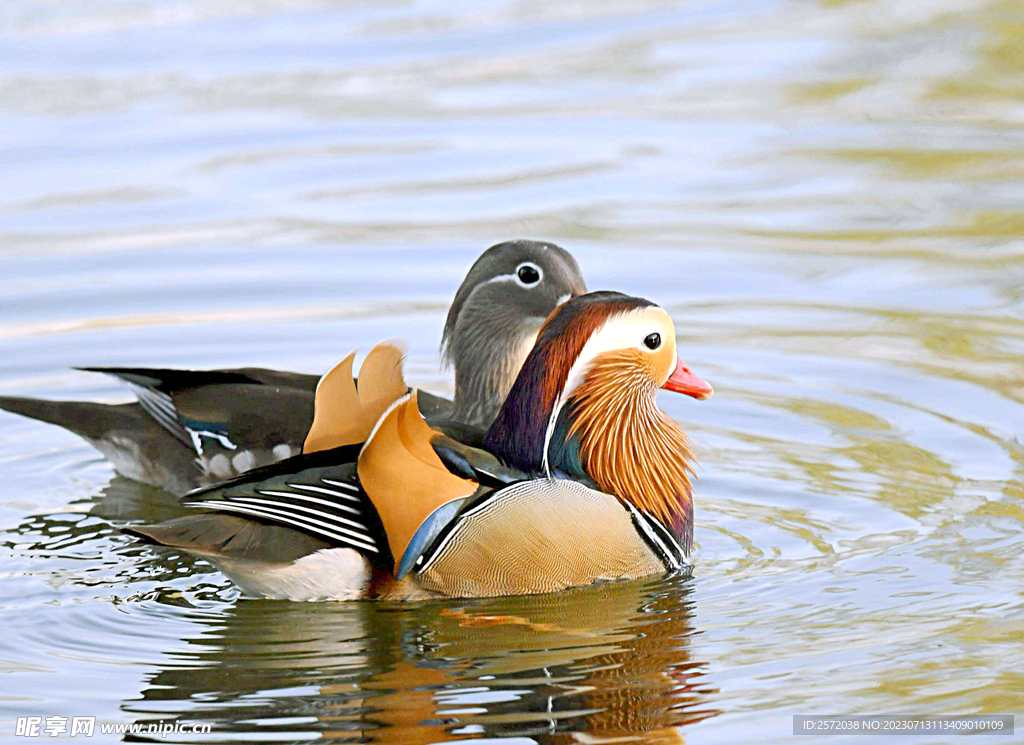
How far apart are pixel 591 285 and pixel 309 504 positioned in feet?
13.2

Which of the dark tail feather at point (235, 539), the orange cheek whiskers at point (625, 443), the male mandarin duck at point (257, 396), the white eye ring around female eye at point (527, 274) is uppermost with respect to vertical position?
the white eye ring around female eye at point (527, 274)

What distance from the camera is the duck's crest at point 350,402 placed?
6.11m

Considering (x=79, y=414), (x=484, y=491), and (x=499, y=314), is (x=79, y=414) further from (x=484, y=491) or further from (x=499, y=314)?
(x=484, y=491)

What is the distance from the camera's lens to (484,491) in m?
6.00

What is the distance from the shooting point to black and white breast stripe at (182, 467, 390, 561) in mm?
5820

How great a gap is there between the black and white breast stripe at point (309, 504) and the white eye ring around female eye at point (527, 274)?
1.89 m

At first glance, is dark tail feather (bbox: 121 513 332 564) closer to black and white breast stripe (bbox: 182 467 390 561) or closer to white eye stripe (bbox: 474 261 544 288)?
black and white breast stripe (bbox: 182 467 390 561)

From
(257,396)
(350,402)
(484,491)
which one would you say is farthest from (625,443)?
(257,396)

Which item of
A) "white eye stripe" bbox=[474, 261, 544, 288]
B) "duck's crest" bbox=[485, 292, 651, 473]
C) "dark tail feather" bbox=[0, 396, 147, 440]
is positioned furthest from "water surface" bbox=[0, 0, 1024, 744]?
"white eye stripe" bbox=[474, 261, 544, 288]

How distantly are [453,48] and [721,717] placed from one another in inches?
400

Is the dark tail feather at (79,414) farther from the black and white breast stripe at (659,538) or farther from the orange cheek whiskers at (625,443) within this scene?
the black and white breast stripe at (659,538)

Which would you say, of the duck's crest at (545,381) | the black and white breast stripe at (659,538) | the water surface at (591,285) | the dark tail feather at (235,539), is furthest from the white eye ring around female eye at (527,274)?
the dark tail feather at (235,539)

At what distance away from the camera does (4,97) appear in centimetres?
1308

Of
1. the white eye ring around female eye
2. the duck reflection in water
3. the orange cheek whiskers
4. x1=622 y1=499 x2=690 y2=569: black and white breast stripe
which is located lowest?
the duck reflection in water
